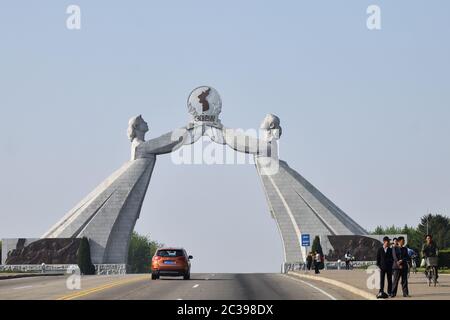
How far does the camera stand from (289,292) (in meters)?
33.8

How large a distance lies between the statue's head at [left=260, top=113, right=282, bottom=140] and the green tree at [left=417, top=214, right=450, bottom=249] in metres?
33.3

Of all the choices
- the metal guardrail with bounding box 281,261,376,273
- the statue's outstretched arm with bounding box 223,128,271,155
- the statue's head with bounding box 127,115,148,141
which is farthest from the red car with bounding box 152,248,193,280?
the statue's head with bounding box 127,115,148,141

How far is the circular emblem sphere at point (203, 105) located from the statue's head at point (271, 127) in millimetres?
4939

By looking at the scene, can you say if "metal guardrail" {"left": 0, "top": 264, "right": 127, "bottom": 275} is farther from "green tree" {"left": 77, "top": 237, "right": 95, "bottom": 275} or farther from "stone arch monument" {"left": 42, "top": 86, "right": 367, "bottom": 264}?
"stone arch monument" {"left": 42, "top": 86, "right": 367, "bottom": 264}

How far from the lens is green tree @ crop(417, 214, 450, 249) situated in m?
119

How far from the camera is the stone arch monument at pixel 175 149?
294 ft

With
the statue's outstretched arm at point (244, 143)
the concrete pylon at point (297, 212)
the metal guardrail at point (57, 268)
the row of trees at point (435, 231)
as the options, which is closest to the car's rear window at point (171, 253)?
the metal guardrail at point (57, 268)

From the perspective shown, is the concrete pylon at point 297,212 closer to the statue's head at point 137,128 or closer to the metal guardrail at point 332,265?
the metal guardrail at point 332,265

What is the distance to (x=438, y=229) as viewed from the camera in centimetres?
12188

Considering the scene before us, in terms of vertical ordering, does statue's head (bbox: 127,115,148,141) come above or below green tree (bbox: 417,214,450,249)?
above

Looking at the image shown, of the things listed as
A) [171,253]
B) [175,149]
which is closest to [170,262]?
[171,253]
